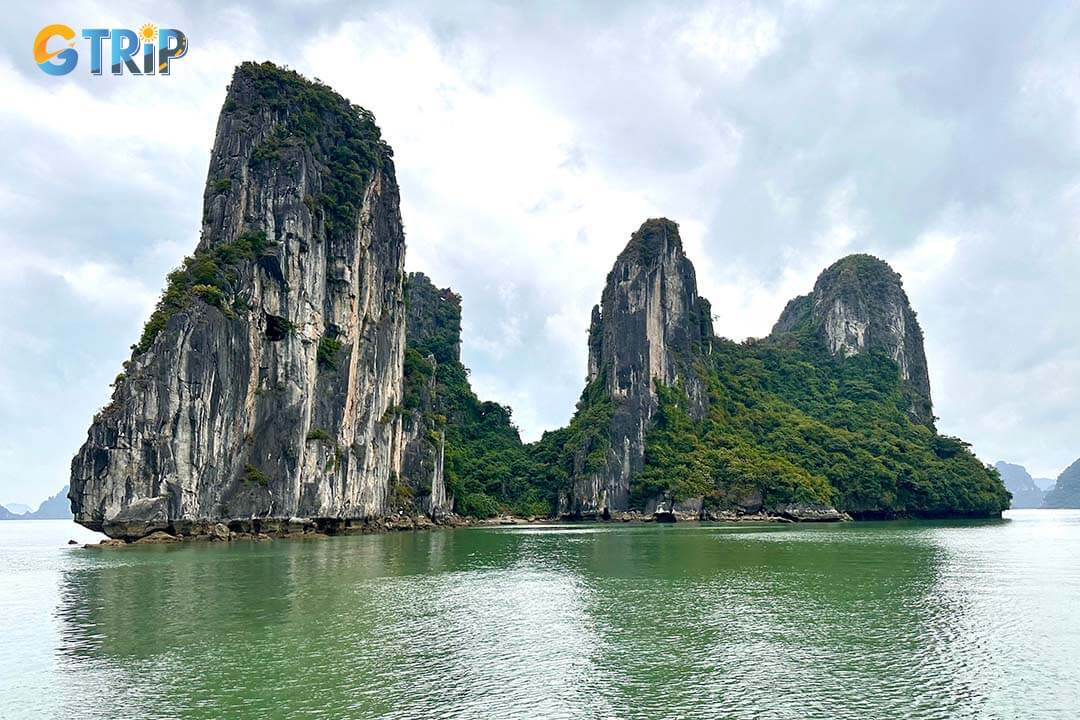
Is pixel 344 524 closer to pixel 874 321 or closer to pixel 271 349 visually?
pixel 271 349

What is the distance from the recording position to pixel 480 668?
15.4 m

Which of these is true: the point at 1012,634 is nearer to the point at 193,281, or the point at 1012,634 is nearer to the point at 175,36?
the point at 175,36

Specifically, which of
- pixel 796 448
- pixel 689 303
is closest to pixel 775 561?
pixel 796 448

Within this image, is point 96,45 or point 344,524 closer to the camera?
point 96,45

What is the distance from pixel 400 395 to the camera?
2837 inches

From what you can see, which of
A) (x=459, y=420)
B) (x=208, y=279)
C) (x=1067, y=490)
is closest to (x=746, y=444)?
(x=459, y=420)

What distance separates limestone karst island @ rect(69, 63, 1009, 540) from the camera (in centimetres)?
4653

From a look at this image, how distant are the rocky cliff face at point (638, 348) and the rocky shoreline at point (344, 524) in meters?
4.99

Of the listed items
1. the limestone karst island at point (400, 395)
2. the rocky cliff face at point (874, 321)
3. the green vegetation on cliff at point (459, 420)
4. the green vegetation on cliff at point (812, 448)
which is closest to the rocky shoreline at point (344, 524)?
the limestone karst island at point (400, 395)

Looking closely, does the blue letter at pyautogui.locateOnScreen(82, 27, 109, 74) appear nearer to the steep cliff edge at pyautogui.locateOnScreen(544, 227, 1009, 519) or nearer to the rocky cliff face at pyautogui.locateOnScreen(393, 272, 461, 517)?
the rocky cliff face at pyautogui.locateOnScreen(393, 272, 461, 517)

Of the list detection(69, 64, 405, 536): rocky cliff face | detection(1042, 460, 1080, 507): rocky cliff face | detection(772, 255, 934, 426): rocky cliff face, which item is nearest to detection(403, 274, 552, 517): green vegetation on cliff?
detection(69, 64, 405, 536): rocky cliff face

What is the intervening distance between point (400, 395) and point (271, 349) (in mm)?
19866

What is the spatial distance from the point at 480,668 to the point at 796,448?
260ft

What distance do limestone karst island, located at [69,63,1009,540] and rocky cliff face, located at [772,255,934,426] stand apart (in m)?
0.41
